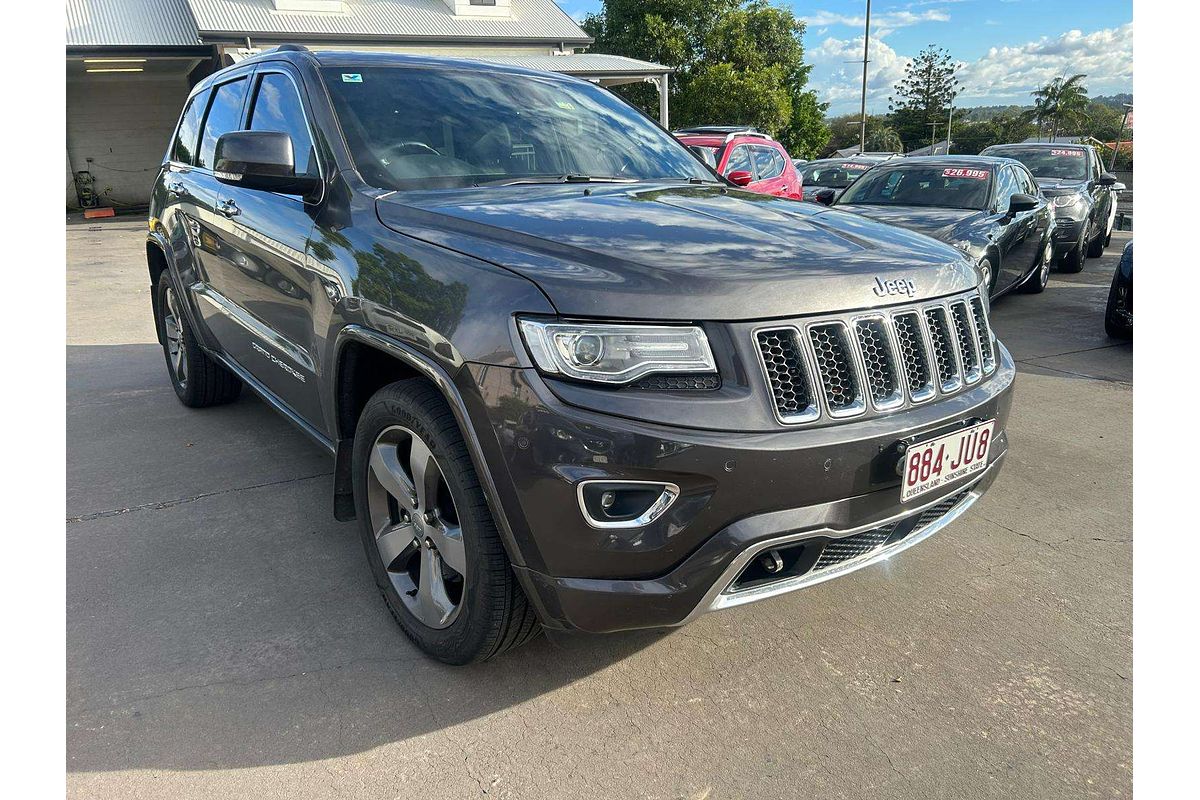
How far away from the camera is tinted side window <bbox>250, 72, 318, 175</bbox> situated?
10.2 feet

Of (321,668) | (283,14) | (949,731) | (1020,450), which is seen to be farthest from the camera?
(283,14)

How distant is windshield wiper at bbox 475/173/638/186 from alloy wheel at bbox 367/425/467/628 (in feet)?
3.32

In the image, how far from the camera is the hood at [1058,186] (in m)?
11.0

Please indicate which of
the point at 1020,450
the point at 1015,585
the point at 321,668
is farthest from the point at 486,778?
the point at 1020,450

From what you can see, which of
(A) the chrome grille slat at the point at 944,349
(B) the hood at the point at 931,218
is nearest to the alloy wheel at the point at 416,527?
(A) the chrome grille slat at the point at 944,349

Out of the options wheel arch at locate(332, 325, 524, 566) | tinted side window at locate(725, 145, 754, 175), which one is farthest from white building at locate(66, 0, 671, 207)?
wheel arch at locate(332, 325, 524, 566)

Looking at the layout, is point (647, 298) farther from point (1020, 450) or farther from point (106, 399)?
point (106, 399)

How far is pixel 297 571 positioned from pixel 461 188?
1530 millimetres

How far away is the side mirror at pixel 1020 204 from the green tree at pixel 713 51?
22941 mm

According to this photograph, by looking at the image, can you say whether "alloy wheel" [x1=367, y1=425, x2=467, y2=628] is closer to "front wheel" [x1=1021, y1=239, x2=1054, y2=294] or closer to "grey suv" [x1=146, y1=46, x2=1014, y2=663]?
"grey suv" [x1=146, y1=46, x2=1014, y2=663]

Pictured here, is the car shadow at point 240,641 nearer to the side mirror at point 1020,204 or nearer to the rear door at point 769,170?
the side mirror at point 1020,204

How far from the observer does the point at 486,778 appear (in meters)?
2.17

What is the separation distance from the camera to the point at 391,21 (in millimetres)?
21281

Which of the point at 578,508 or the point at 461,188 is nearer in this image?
the point at 578,508
